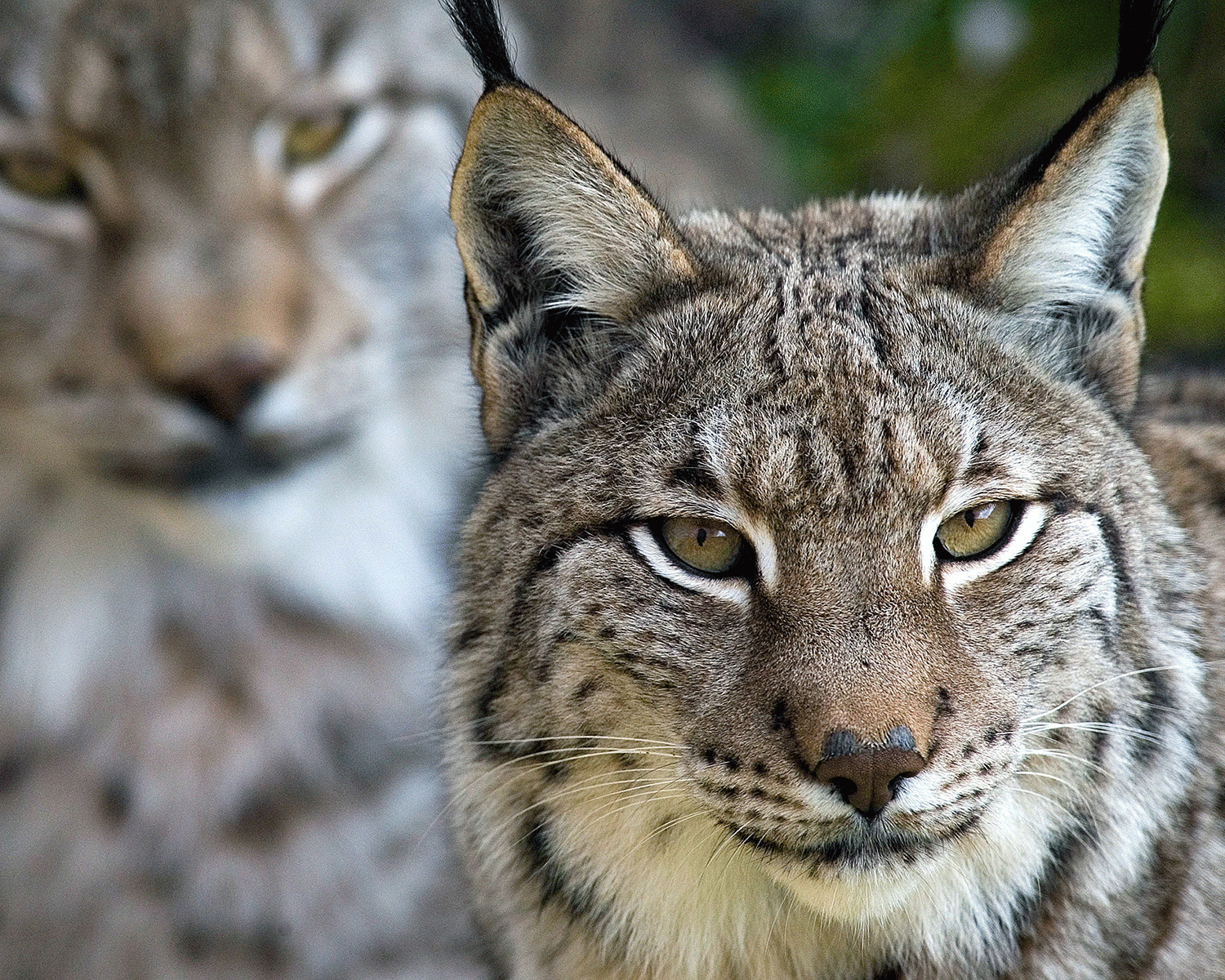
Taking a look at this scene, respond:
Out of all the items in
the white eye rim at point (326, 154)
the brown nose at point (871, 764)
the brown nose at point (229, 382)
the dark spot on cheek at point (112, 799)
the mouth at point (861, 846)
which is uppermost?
the white eye rim at point (326, 154)

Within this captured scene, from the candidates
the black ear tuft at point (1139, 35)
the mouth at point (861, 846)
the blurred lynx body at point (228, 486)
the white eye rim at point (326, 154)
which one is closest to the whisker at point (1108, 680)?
the mouth at point (861, 846)

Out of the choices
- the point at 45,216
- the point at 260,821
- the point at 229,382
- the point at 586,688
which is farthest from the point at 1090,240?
the point at 260,821

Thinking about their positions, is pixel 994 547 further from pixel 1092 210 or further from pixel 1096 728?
pixel 1092 210

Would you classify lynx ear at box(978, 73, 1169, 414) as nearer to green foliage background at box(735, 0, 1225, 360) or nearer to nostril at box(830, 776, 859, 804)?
nostril at box(830, 776, 859, 804)

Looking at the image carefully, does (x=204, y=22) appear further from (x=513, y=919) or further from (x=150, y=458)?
(x=513, y=919)

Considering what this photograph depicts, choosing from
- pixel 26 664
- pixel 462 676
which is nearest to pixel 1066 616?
pixel 462 676

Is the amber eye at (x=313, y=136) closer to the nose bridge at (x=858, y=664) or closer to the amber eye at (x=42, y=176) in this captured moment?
the amber eye at (x=42, y=176)
